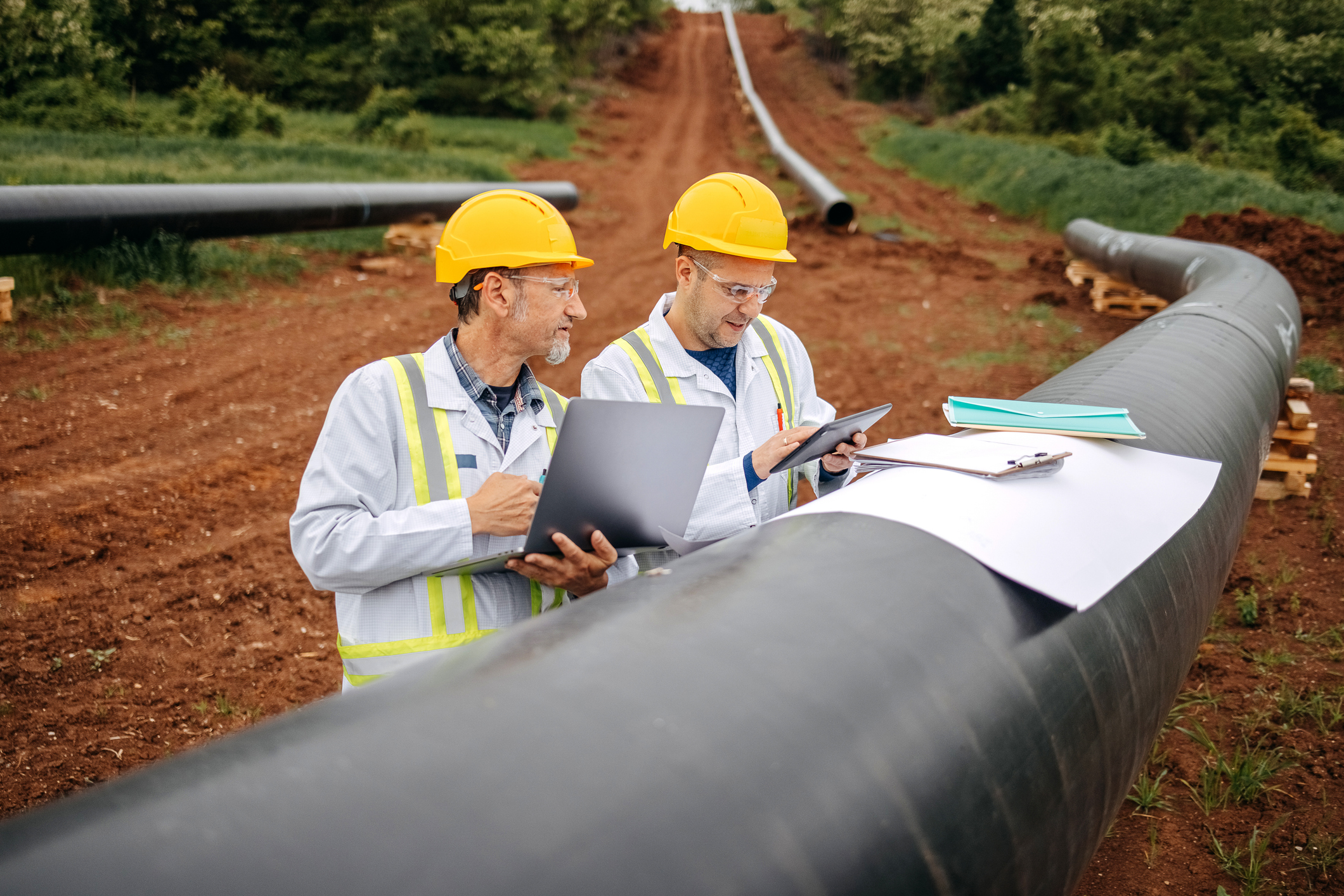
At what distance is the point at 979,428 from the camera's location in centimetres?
243

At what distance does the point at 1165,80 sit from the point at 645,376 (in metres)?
25.7

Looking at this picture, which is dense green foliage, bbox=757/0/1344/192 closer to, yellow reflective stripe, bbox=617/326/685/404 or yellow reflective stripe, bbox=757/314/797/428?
yellow reflective stripe, bbox=757/314/797/428

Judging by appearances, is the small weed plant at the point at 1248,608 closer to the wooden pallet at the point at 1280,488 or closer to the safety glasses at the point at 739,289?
the wooden pallet at the point at 1280,488

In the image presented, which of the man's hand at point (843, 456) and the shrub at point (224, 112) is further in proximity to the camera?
the shrub at point (224, 112)

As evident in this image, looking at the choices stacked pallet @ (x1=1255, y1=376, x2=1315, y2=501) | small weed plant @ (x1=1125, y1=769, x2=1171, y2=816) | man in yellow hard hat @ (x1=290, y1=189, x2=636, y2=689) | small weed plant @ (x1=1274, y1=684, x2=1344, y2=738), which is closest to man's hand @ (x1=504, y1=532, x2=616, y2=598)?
man in yellow hard hat @ (x1=290, y1=189, x2=636, y2=689)

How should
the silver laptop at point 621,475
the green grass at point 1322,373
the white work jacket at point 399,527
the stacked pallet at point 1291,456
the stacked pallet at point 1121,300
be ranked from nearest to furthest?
the silver laptop at point 621,475 → the white work jacket at point 399,527 → the stacked pallet at point 1291,456 → the green grass at point 1322,373 → the stacked pallet at point 1121,300

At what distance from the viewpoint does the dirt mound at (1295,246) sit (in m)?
9.95

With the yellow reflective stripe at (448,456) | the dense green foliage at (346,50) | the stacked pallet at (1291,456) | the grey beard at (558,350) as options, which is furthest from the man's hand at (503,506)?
the dense green foliage at (346,50)

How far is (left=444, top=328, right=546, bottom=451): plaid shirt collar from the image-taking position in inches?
95.9

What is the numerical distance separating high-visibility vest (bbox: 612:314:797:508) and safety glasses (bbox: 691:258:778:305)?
4.7 inches

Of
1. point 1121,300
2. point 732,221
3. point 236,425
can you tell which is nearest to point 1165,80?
point 1121,300

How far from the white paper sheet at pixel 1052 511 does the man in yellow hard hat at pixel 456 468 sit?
0.71 m

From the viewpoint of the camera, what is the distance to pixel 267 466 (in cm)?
639

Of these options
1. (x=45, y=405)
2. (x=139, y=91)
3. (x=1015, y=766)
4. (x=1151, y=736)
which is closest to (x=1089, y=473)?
(x=1151, y=736)
